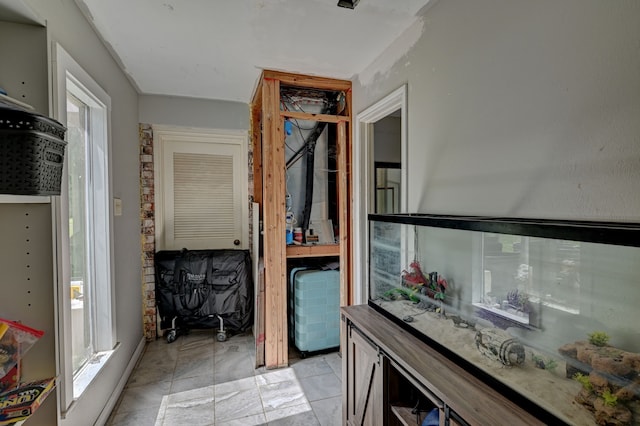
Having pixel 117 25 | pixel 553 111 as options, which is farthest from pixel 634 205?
pixel 117 25

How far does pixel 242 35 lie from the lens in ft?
6.35

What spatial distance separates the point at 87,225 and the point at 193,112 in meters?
1.71

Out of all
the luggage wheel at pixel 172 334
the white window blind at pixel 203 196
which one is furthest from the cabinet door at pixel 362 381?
the white window blind at pixel 203 196

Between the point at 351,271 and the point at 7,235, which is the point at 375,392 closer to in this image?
the point at 351,271

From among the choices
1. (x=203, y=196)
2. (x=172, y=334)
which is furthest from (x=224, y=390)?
(x=203, y=196)

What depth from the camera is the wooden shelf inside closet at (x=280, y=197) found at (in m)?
2.52

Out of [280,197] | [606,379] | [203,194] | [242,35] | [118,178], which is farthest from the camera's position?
[203,194]

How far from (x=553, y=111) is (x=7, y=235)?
86.0 inches

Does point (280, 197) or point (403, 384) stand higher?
point (280, 197)

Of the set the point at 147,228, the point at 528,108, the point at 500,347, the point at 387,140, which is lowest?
the point at 500,347

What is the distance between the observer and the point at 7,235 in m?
1.24

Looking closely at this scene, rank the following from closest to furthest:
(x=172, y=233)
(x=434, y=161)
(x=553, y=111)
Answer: (x=553, y=111)
(x=434, y=161)
(x=172, y=233)

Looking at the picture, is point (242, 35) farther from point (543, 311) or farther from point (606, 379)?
point (606, 379)

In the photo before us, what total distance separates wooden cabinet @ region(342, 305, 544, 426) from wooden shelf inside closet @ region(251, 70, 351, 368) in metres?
1.01
